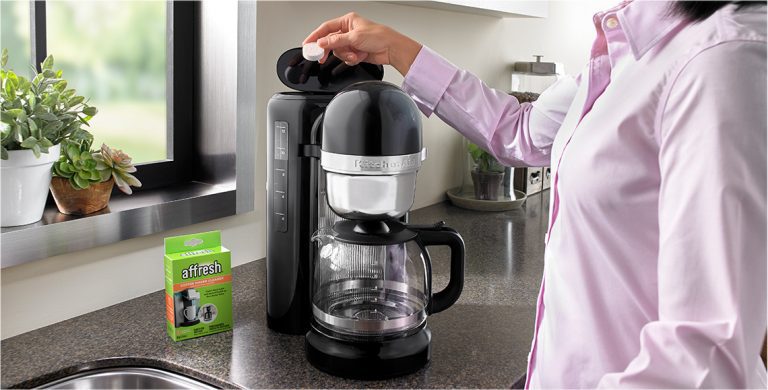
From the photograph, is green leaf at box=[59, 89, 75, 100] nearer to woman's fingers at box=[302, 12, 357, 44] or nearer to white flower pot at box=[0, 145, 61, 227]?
white flower pot at box=[0, 145, 61, 227]

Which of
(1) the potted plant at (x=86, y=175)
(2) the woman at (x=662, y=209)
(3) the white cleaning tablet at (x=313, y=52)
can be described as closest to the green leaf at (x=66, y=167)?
(1) the potted plant at (x=86, y=175)

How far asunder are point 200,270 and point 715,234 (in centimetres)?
76

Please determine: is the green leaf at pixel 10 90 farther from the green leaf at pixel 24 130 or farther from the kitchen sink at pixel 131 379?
the kitchen sink at pixel 131 379

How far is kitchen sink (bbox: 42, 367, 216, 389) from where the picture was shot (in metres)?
1.01

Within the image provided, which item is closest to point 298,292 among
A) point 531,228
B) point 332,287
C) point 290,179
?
point 332,287

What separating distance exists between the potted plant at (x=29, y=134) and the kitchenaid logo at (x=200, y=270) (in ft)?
0.87

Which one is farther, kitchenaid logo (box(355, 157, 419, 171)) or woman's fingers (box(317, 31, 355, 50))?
woman's fingers (box(317, 31, 355, 50))

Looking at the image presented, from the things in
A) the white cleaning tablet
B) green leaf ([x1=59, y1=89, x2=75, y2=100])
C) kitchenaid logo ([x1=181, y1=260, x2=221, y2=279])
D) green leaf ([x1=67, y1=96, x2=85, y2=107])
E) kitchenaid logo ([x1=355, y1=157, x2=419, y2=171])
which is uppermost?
the white cleaning tablet

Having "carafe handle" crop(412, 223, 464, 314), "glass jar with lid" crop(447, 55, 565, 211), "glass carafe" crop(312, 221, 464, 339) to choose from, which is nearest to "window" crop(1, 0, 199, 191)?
"glass carafe" crop(312, 221, 464, 339)

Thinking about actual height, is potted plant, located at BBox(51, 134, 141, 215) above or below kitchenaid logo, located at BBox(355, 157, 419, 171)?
below

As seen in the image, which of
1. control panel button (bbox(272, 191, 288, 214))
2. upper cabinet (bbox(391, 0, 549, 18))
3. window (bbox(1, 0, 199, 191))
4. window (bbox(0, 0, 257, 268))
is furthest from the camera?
upper cabinet (bbox(391, 0, 549, 18))

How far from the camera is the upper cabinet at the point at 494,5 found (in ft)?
5.60

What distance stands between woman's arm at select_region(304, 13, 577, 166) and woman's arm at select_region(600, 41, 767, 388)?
0.54 m

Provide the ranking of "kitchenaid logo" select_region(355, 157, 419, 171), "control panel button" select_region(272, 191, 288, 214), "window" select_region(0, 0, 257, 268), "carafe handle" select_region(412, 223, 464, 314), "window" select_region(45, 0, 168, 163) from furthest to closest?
"window" select_region(45, 0, 168, 163) → "window" select_region(0, 0, 257, 268) → "control panel button" select_region(272, 191, 288, 214) → "carafe handle" select_region(412, 223, 464, 314) → "kitchenaid logo" select_region(355, 157, 419, 171)
